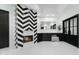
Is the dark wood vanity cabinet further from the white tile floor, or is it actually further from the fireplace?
the fireplace

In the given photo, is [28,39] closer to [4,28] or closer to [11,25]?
[11,25]

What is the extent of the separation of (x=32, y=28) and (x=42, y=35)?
2821 millimetres

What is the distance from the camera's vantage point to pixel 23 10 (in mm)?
7430

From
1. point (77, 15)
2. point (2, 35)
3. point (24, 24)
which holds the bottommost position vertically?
point (2, 35)

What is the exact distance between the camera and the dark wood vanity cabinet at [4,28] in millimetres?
6465

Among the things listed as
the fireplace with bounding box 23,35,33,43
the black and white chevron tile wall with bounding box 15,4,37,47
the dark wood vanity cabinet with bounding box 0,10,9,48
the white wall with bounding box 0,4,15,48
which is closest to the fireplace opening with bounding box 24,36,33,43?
the fireplace with bounding box 23,35,33,43

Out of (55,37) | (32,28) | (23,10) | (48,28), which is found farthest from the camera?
(48,28)

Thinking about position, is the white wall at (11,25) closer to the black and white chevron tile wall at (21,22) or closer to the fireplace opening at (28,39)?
the black and white chevron tile wall at (21,22)

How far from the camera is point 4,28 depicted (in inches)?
263

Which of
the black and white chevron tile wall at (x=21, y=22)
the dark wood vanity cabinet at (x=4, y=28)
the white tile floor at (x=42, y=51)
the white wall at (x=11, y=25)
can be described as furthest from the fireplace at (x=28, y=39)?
the dark wood vanity cabinet at (x=4, y=28)

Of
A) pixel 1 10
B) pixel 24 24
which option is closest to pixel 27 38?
pixel 24 24

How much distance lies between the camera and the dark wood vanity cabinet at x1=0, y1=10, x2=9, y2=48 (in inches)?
255
